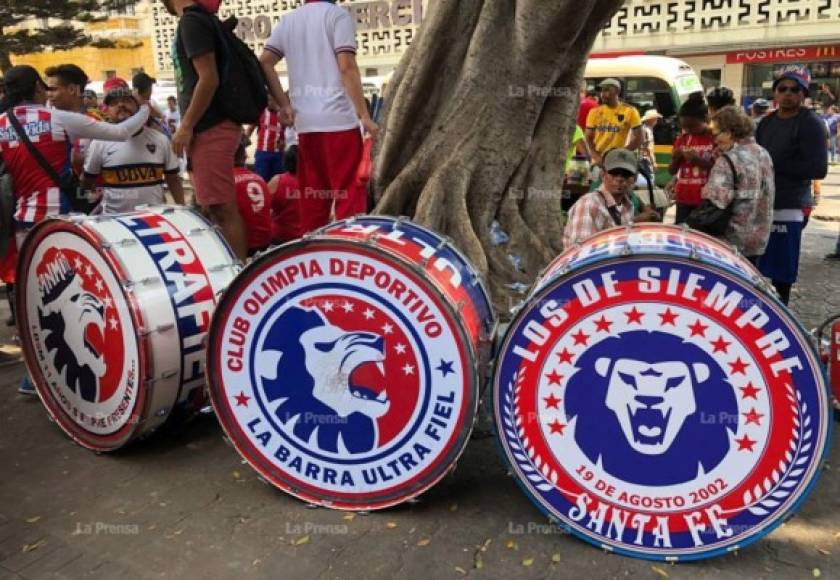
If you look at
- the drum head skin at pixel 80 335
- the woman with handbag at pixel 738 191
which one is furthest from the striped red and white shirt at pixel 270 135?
the woman with handbag at pixel 738 191

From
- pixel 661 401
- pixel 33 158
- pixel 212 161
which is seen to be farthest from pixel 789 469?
pixel 33 158

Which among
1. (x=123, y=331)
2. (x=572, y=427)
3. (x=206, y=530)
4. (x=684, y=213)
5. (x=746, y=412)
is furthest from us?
(x=684, y=213)

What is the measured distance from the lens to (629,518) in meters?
2.86

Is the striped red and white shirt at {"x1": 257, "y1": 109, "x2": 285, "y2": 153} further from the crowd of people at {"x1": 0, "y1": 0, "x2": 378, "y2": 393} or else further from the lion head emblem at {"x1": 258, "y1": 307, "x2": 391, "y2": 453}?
the lion head emblem at {"x1": 258, "y1": 307, "x2": 391, "y2": 453}

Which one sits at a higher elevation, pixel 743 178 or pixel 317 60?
pixel 317 60

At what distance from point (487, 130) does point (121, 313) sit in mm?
3112

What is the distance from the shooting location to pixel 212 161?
4.73m

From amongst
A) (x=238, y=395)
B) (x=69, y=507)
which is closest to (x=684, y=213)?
(x=238, y=395)

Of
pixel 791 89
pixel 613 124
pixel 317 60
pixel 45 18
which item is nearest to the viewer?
pixel 317 60

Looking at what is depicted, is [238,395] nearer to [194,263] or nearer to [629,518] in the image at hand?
[194,263]

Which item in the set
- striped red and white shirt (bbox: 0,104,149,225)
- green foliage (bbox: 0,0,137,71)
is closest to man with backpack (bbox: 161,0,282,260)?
striped red and white shirt (bbox: 0,104,149,225)

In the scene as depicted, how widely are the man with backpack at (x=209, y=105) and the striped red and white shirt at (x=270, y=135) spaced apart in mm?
3376

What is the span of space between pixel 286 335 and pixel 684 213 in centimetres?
410

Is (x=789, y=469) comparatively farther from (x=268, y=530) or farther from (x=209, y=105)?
(x=209, y=105)
